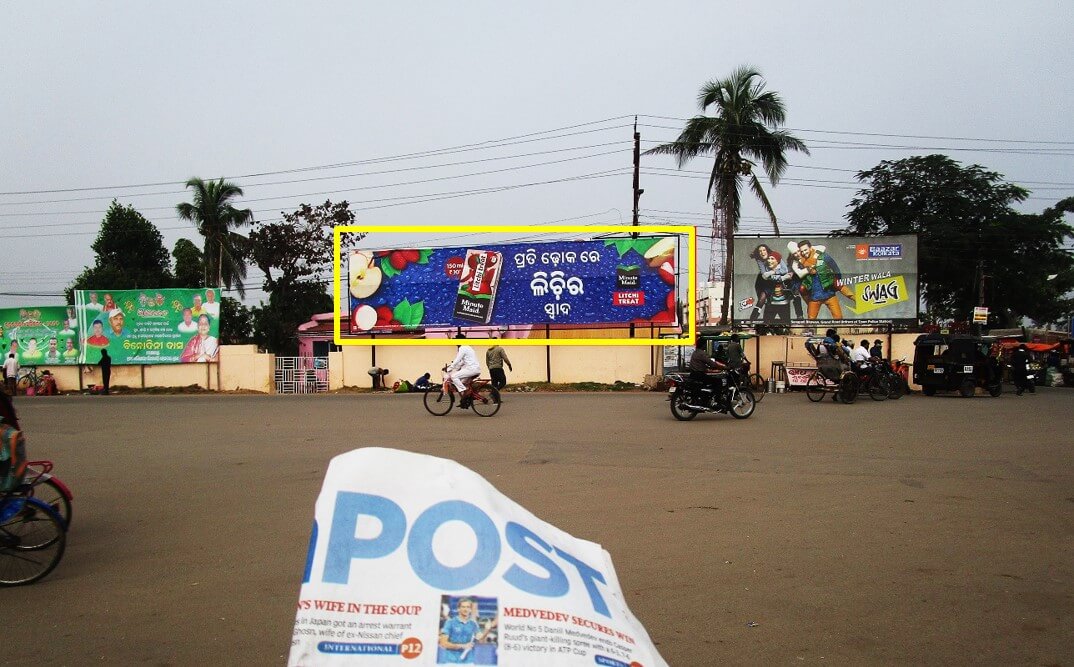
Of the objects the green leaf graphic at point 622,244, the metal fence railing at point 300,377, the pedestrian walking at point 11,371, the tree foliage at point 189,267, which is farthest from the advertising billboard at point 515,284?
the tree foliage at point 189,267

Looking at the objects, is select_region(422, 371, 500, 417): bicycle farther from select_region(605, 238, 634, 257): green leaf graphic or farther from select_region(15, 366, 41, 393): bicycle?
select_region(15, 366, 41, 393): bicycle

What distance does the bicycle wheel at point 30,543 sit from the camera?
5309mm

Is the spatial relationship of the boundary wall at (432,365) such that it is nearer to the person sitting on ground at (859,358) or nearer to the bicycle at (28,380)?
the bicycle at (28,380)

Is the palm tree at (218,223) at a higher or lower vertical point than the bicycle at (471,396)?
higher

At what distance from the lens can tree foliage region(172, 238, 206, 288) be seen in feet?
143

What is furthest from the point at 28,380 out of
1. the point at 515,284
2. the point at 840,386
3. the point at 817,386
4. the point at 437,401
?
the point at 840,386

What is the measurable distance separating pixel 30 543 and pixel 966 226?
37.2 metres

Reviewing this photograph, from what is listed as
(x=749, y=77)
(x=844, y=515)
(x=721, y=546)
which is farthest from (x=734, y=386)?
(x=749, y=77)

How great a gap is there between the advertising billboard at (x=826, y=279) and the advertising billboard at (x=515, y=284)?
298cm

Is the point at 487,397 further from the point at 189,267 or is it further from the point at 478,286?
the point at 189,267

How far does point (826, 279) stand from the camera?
28.1 meters

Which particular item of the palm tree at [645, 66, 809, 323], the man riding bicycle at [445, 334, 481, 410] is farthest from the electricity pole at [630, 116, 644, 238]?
the man riding bicycle at [445, 334, 481, 410]

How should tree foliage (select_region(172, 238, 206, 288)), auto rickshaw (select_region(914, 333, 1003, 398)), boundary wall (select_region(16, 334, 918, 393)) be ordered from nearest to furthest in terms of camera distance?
1. auto rickshaw (select_region(914, 333, 1003, 398))
2. boundary wall (select_region(16, 334, 918, 393))
3. tree foliage (select_region(172, 238, 206, 288))

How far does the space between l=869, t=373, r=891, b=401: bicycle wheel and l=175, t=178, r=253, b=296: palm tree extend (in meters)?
32.7
